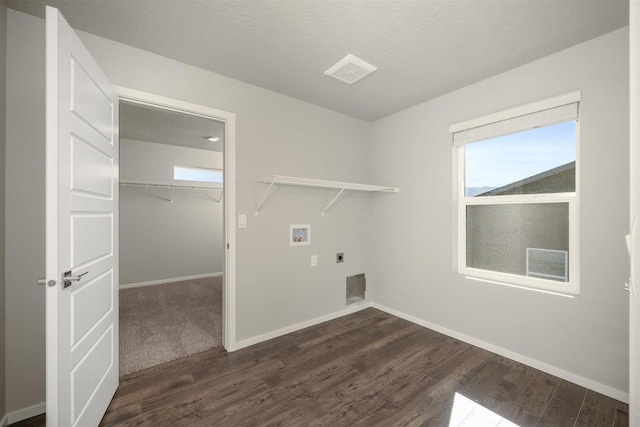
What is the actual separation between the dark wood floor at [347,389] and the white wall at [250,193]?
45 centimetres

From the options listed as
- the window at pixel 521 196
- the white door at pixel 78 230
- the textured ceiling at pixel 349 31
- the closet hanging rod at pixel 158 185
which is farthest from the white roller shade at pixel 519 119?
the closet hanging rod at pixel 158 185

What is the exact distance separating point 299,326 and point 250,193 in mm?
1469

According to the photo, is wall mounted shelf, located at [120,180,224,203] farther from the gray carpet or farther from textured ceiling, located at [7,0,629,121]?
textured ceiling, located at [7,0,629,121]

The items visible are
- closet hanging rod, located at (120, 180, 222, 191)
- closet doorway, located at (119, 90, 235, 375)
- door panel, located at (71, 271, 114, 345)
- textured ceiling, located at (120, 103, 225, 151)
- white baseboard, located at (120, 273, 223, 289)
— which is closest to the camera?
door panel, located at (71, 271, 114, 345)

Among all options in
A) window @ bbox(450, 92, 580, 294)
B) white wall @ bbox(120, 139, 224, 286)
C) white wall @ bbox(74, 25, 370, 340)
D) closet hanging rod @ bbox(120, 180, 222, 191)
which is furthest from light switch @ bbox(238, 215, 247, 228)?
white wall @ bbox(120, 139, 224, 286)

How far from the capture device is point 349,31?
178 centimetres

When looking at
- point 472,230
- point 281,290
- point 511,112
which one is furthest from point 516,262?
point 281,290

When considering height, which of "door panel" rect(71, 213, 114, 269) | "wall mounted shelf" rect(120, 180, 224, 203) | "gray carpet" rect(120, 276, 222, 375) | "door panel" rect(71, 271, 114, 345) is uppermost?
"wall mounted shelf" rect(120, 180, 224, 203)

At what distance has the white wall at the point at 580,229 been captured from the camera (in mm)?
1791

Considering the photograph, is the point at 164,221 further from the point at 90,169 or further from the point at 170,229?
the point at 90,169

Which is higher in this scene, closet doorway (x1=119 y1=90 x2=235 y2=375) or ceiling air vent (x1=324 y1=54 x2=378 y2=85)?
ceiling air vent (x1=324 y1=54 x2=378 y2=85)

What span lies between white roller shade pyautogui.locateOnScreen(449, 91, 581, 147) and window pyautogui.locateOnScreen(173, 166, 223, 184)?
171 inches

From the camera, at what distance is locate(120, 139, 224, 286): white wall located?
4426 mm

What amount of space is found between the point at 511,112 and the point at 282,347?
280cm
